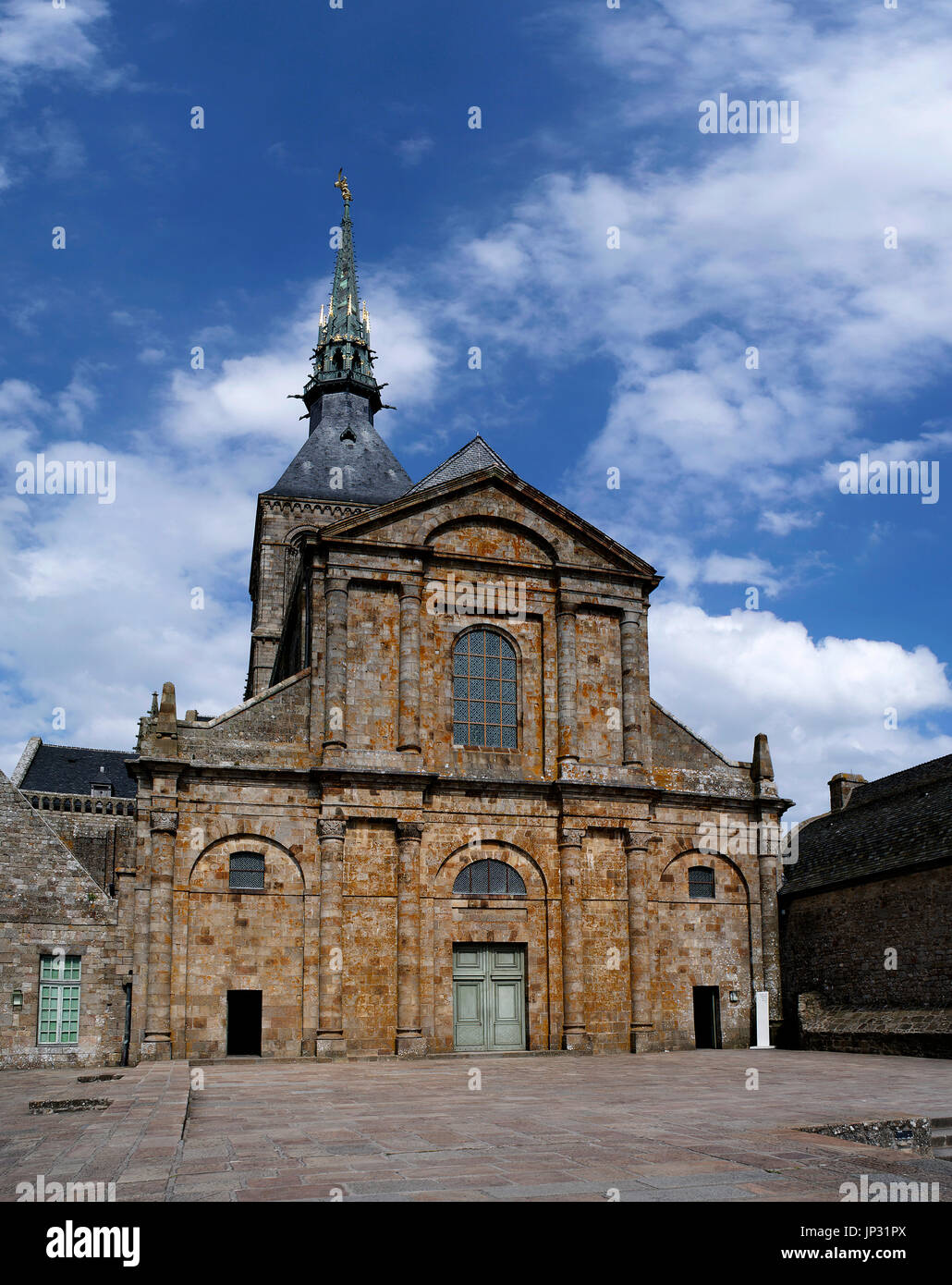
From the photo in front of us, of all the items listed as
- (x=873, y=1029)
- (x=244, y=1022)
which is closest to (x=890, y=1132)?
(x=873, y=1029)

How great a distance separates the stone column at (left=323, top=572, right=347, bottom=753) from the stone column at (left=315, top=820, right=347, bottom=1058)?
79.9 inches

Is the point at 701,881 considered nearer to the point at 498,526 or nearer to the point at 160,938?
the point at 498,526

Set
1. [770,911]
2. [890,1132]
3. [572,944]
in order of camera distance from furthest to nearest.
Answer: [770,911], [572,944], [890,1132]

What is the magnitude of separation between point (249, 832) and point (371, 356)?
3991 cm

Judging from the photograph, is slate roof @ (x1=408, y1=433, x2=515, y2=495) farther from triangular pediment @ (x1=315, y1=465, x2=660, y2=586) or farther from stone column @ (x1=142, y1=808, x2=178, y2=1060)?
stone column @ (x1=142, y1=808, x2=178, y2=1060)

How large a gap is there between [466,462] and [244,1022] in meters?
15.5

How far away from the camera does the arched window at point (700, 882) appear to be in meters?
28.7

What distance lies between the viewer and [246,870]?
82.2 ft

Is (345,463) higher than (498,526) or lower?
higher

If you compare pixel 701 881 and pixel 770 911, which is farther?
pixel 770 911

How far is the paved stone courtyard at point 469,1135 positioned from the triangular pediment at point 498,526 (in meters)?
13.3

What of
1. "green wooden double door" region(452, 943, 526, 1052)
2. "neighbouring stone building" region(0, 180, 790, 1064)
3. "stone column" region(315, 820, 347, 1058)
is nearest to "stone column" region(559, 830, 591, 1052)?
"neighbouring stone building" region(0, 180, 790, 1064)

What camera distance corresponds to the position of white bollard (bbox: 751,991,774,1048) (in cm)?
2800

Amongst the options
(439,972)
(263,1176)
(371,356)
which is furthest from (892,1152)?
(371,356)
